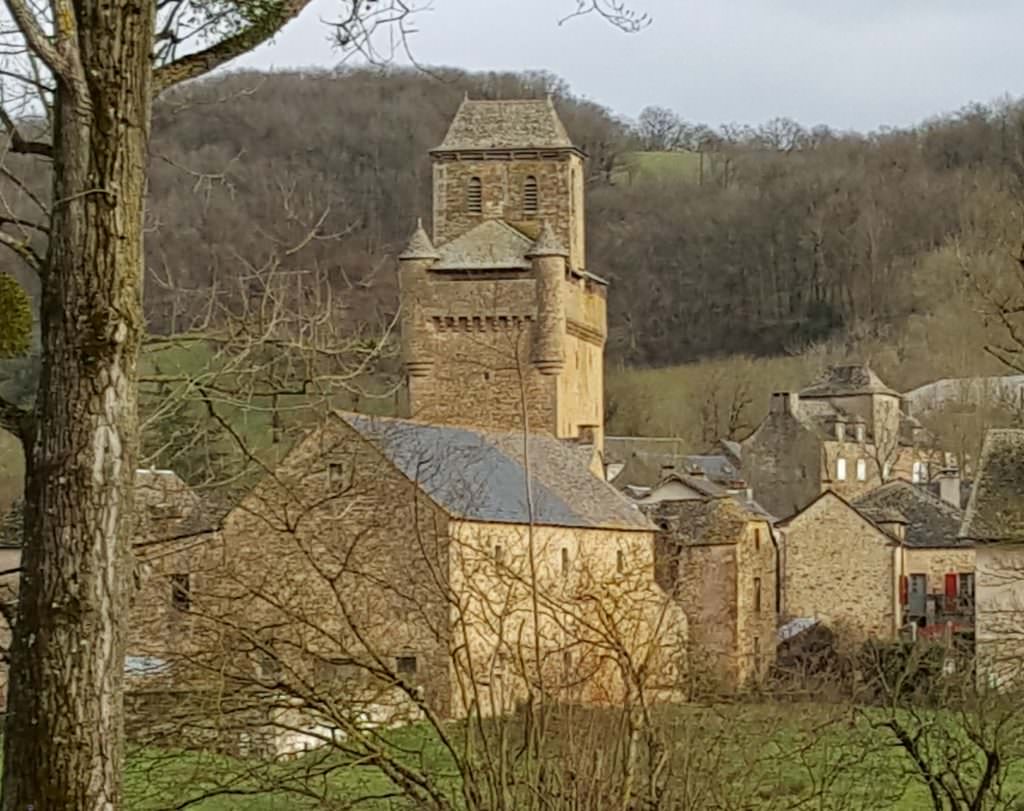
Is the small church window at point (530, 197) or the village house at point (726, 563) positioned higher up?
the small church window at point (530, 197)

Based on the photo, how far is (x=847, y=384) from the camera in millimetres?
89625

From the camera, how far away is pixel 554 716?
1116cm

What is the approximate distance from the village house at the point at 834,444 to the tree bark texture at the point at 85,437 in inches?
2697

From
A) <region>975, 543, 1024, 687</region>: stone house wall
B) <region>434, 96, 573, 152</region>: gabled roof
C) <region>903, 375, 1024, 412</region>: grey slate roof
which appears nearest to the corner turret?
<region>434, 96, 573, 152</region>: gabled roof

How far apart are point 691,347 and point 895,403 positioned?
28.0m

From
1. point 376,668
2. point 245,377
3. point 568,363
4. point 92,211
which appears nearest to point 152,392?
point 245,377

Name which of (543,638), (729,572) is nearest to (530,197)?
(729,572)

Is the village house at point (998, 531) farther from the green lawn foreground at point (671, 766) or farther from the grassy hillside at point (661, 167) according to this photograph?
the grassy hillside at point (661, 167)

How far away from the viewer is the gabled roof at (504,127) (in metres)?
62.1

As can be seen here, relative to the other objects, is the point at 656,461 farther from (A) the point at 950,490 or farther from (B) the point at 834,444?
(A) the point at 950,490

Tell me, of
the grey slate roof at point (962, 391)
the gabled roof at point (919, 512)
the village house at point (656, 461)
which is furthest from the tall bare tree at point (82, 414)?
the grey slate roof at point (962, 391)

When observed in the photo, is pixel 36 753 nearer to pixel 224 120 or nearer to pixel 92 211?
pixel 92 211

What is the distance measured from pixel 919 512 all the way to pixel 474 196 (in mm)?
17495

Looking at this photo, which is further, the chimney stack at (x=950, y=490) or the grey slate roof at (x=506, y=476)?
the chimney stack at (x=950, y=490)
